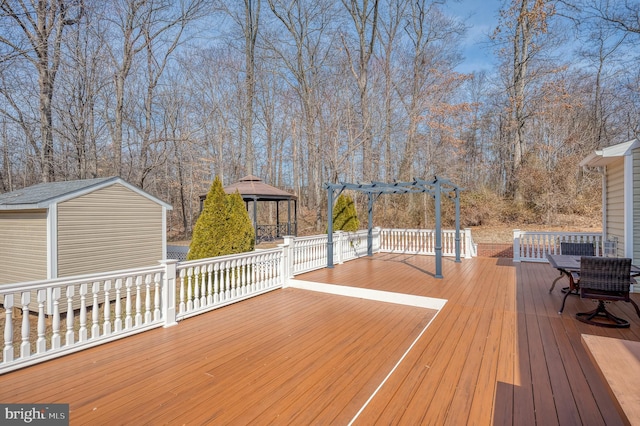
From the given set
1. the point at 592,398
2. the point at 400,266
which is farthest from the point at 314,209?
the point at 592,398

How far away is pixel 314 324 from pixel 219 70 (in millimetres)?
17778

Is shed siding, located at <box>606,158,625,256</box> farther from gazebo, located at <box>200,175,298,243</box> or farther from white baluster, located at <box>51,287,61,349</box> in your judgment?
gazebo, located at <box>200,175,298,243</box>

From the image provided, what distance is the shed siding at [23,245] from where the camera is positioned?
6.57 metres

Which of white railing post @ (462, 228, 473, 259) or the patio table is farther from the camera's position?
white railing post @ (462, 228, 473, 259)

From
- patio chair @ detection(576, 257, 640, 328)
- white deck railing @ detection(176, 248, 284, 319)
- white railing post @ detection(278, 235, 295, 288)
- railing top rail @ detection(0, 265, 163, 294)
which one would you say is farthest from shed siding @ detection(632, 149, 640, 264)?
railing top rail @ detection(0, 265, 163, 294)

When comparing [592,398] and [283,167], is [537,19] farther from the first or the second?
[283,167]

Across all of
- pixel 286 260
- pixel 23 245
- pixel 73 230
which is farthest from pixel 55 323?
pixel 23 245

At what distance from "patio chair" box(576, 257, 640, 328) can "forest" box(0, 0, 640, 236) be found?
9.08 m

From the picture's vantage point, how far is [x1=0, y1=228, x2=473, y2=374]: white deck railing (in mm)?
2918

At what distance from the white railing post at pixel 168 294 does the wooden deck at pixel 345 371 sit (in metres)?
0.21

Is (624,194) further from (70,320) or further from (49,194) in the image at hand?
(49,194)

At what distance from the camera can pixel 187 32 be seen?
1307 cm
